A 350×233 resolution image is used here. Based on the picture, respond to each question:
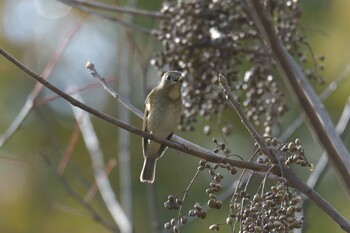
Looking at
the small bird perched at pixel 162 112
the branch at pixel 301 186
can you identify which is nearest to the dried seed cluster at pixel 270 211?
the branch at pixel 301 186

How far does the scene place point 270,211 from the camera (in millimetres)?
2309

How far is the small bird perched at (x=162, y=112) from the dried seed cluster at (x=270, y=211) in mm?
1418

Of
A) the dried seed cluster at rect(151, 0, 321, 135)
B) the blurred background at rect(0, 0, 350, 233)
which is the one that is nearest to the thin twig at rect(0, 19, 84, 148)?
the dried seed cluster at rect(151, 0, 321, 135)

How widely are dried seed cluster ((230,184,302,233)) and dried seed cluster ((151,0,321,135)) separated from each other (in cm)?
112

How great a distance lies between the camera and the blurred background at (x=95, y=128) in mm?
6809

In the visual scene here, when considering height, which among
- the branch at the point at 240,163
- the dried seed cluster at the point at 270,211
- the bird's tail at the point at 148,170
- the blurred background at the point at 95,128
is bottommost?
the dried seed cluster at the point at 270,211

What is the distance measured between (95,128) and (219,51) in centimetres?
425

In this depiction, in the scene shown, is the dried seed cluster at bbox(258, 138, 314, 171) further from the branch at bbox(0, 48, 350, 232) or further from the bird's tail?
the bird's tail

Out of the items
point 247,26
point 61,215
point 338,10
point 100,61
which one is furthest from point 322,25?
point 247,26

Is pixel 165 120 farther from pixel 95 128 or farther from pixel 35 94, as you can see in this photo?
pixel 95 128

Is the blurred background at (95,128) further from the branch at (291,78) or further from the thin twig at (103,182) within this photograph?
the branch at (291,78)

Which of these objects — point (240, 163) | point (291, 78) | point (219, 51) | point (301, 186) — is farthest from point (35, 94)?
point (291, 78)

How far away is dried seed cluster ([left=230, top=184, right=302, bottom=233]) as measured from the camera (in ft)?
7.38

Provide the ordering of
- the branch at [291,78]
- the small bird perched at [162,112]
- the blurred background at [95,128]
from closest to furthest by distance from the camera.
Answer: the branch at [291,78], the small bird perched at [162,112], the blurred background at [95,128]
